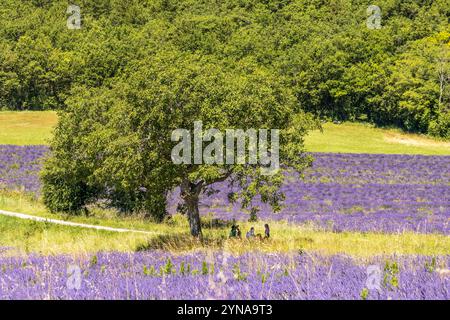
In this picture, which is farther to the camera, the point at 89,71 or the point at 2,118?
the point at 89,71

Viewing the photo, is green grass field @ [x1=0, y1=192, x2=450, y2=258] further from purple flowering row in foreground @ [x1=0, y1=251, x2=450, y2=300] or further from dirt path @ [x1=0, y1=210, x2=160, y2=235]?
purple flowering row in foreground @ [x1=0, y1=251, x2=450, y2=300]

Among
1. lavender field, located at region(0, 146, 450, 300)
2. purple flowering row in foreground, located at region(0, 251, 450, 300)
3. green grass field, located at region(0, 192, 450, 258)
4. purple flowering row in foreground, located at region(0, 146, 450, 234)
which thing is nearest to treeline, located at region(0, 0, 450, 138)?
purple flowering row in foreground, located at region(0, 146, 450, 234)

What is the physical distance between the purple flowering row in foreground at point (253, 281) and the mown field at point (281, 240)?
0.02 meters

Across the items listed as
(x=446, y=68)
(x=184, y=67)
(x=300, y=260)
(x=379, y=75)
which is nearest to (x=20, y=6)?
Answer: (x=379, y=75)

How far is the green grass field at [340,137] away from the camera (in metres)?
81.2

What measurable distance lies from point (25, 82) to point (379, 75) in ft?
235

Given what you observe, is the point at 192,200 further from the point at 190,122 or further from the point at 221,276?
the point at 221,276

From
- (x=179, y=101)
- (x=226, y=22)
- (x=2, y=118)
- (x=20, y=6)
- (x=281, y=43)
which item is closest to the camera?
(x=179, y=101)

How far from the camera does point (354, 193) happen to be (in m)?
45.5

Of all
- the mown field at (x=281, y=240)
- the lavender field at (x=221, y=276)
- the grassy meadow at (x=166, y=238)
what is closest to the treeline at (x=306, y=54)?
the mown field at (x=281, y=240)

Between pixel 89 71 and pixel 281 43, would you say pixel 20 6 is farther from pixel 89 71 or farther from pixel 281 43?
pixel 281 43

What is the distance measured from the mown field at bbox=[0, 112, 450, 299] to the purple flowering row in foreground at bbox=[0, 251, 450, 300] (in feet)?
0.08
